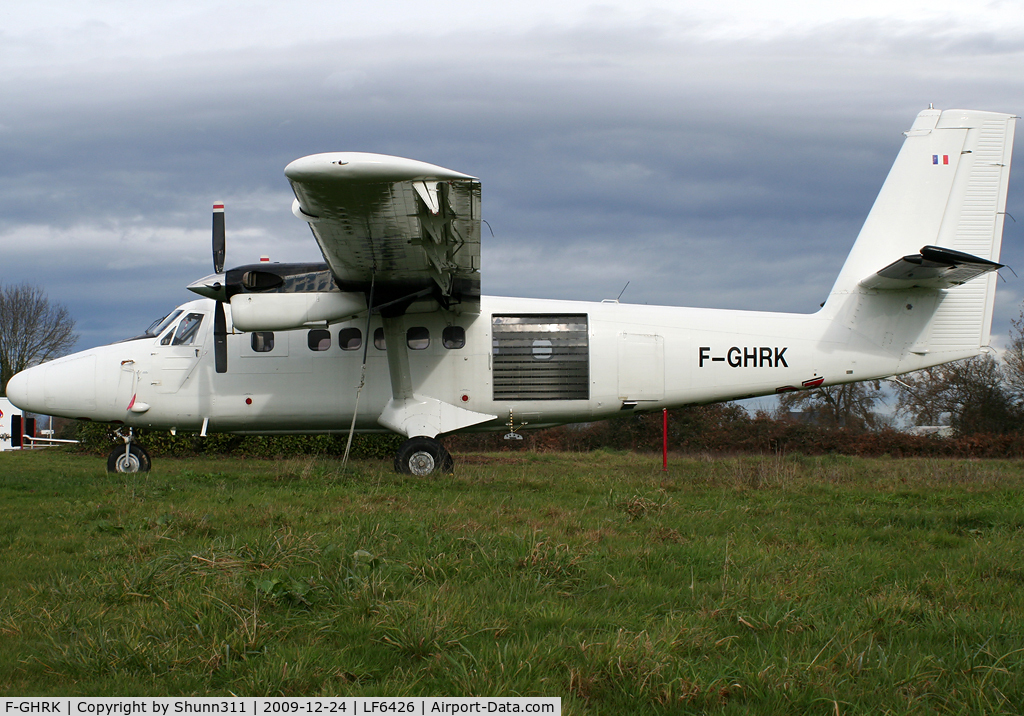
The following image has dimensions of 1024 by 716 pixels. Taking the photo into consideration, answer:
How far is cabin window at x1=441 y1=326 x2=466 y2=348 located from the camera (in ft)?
39.2

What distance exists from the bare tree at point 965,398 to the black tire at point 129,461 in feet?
71.0

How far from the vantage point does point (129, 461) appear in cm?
1170

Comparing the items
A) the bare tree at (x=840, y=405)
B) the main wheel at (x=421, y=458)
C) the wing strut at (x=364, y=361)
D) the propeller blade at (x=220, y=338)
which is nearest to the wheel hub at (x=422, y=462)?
the main wheel at (x=421, y=458)

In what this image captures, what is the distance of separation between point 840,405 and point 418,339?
2569 cm

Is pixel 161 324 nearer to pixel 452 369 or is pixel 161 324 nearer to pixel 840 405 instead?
pixel 452 369

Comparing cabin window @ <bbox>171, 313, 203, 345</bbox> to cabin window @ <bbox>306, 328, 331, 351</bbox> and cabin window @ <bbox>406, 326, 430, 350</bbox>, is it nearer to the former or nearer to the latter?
cabin window @ <bbox>306, 328, 331, 351</bbox>

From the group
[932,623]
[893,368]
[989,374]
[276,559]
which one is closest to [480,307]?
[893,368]

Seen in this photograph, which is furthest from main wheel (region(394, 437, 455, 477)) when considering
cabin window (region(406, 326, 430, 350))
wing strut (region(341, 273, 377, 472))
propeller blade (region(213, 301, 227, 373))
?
propeller blade (region(213, 301, 227, 373))

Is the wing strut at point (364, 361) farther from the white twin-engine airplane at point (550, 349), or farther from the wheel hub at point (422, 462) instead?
the wheel hub at point (422, 462)

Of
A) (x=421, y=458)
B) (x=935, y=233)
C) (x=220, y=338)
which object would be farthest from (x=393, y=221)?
(x=935, y=233)

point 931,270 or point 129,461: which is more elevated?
point 931,270

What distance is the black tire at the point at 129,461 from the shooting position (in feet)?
38.4
